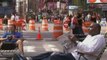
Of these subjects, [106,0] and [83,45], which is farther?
[106,0]

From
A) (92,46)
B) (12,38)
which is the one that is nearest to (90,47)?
(92,46)

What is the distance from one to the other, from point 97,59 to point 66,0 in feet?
306

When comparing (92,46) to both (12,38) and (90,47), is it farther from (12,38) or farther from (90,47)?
(12,38)

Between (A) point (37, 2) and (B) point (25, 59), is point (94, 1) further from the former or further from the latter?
(B) point (25, 59)

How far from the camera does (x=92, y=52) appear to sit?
25.9 ft

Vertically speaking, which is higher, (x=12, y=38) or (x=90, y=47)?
(x=90, y=47)

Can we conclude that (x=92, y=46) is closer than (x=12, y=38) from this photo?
Yes

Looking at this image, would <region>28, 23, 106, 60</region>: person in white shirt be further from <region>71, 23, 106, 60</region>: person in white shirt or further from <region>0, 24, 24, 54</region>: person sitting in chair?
<region>0, 24, 24, 54</region>: person sitting in chair

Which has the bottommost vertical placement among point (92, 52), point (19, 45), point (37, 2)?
point (37, 2)

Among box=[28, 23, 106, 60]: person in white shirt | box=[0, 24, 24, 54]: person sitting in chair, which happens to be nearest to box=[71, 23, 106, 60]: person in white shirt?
box=[28, 23, 106, 60]: person in white shirt

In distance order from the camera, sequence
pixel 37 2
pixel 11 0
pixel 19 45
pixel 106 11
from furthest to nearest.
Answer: pixel 37 2
pixel 11 0
pixel 106 11
pixel 19 45

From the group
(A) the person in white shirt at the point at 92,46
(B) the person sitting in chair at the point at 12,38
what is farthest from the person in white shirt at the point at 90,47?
(B) the person sitting in chair at the point at 12,38

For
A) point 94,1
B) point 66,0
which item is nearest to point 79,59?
point 94,1

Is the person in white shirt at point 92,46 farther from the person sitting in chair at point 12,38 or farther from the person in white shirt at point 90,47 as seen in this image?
the person sitting in chair at point 12,38
